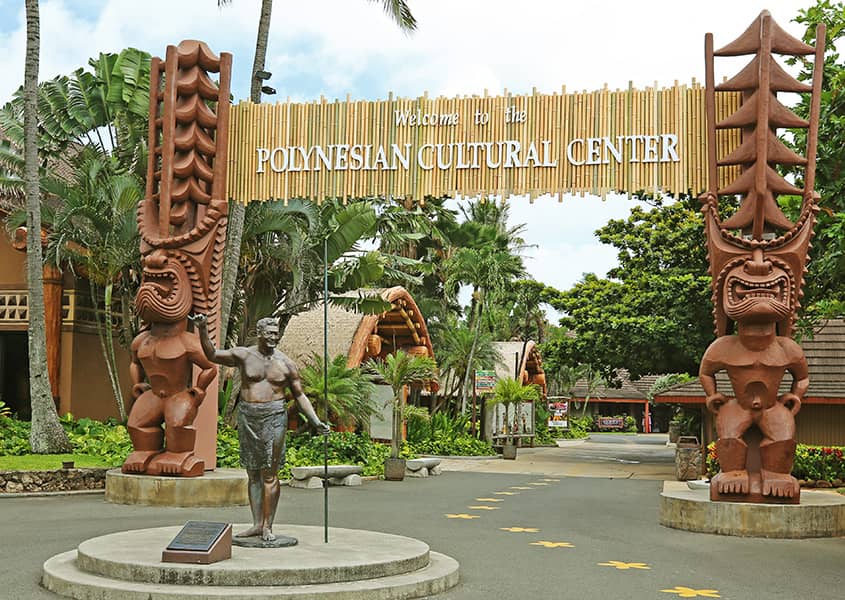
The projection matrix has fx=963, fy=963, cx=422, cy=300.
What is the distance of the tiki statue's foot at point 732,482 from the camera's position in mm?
11305

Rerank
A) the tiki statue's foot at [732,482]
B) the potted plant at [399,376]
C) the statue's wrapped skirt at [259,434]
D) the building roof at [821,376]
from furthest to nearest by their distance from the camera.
A: the potted plant at [399,376] < the building roof at [821,376] < the tiki statue's foot at [732,482] < the statue's wrapped skirt at [259,434]

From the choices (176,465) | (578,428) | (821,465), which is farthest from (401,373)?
(578,428)

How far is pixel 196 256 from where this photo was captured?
1297cm

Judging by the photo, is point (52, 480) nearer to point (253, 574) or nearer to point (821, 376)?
point (253, 574)

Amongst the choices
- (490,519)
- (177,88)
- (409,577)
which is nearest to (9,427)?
(177,88)

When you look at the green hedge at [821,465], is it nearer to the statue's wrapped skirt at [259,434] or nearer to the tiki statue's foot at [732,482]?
the tiki statue's foot at [732,482]

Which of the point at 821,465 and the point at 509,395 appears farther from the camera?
the point at 509,395

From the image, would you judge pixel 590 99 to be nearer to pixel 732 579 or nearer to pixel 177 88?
pixel 177 88

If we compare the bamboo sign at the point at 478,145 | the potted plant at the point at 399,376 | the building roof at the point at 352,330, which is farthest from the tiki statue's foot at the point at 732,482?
the building roof at the point at 352,330

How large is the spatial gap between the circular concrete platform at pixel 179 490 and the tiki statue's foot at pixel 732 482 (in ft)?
19.8

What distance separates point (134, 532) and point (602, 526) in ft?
19.1

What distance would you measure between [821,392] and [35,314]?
1587cm

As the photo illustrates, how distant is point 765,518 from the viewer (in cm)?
1095

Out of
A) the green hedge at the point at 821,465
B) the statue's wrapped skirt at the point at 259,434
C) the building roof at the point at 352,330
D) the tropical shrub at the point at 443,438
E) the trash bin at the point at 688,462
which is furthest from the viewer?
the tropical shrub at the point at 443,438
